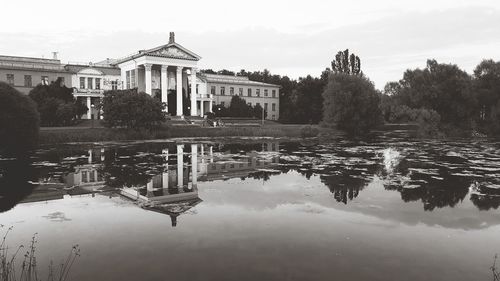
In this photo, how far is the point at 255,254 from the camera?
8.50m

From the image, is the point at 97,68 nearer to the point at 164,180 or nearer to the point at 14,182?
the point at 14,182

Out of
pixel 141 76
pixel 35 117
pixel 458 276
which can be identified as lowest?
pixel 458 276

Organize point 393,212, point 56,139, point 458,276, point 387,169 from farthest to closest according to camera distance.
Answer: point 56,139 → point 387,169 → point 393,212 → point 458,276

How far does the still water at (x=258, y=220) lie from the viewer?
7.88 metres

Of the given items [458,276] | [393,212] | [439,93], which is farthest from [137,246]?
[439,93]

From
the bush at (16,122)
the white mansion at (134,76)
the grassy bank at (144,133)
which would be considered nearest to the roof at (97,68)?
the white mansion at (134,76)

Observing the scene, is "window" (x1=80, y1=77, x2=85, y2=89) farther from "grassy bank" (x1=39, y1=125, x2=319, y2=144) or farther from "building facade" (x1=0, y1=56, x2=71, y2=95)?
"grassy bank" (x1=39, y1=125, x2=319, y2=144)

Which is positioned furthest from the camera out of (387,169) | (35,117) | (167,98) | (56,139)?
(167,98)

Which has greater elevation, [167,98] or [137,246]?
[167,98]

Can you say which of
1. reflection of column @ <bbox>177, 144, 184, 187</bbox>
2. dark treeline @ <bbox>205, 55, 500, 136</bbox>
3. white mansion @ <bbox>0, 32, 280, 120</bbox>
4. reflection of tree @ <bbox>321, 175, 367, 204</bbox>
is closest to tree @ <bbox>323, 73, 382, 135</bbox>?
dark treeline @ <bbox>205, 55, 500, 136</bbox>

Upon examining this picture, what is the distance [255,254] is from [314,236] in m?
1.96

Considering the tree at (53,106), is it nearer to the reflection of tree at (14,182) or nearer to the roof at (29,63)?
the roof at (29,63)

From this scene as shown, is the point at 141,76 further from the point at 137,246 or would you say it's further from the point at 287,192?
the point at 137,246

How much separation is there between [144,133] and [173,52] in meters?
25.7
